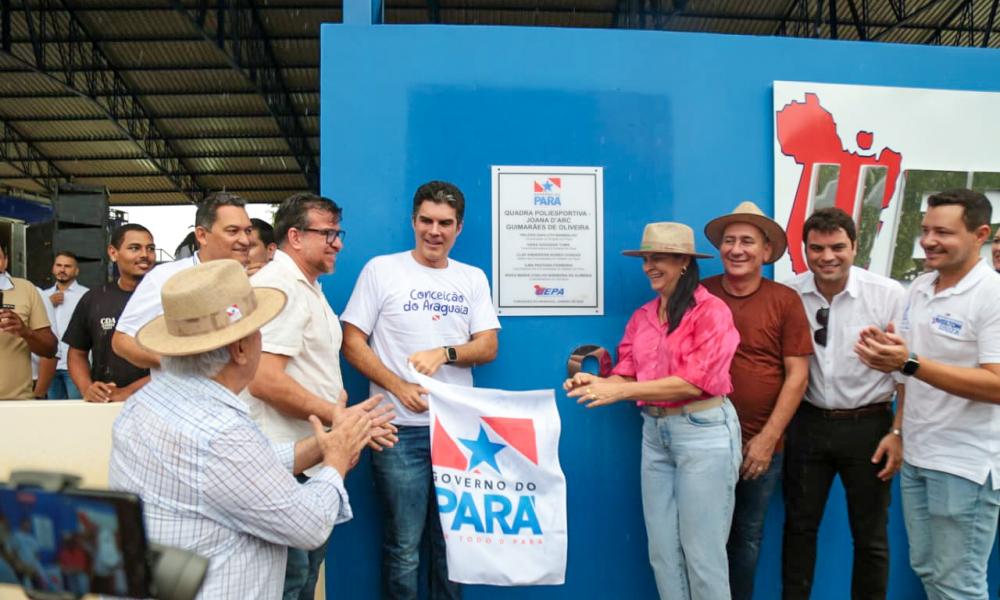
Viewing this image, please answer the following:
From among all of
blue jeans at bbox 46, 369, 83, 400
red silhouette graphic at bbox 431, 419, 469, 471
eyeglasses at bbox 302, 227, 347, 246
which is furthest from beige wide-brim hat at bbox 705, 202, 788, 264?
blue jeans at bbox 46, 369, 83, 400

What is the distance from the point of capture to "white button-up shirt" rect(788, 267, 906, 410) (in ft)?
9.78

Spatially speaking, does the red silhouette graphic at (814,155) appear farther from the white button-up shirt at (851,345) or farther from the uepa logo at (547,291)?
the uepa logo at (547,291)

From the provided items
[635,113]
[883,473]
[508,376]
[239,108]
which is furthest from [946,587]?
[239,108]

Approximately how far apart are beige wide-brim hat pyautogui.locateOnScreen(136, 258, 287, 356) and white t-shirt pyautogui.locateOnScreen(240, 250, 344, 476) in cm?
69

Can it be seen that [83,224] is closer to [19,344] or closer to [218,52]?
[19,344]

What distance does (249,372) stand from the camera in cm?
172

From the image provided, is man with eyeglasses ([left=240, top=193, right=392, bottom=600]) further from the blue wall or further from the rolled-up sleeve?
the rolled-up sleeve

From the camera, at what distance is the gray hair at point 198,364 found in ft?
5.29

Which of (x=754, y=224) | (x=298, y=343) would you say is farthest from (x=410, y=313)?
(x=754, y=224)

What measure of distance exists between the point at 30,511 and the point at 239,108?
16.2m

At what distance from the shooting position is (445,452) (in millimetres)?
2771

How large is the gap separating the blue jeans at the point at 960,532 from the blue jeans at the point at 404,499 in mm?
2031

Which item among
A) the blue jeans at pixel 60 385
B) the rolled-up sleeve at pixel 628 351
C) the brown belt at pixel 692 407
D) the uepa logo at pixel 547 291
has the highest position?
the uepa logo at pixel 547 291

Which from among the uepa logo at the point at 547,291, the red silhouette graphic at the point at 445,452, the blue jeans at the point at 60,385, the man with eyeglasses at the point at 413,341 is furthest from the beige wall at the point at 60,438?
the blue jeans at the point at 60,385
